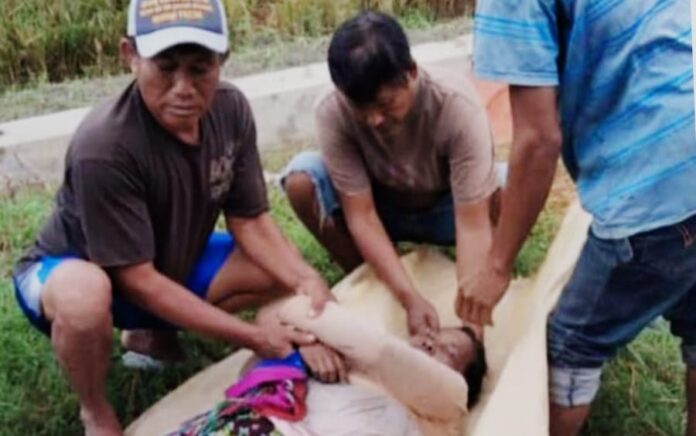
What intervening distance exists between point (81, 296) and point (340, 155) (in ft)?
2.84

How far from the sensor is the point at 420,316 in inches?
135

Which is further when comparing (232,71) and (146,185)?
(232,71)

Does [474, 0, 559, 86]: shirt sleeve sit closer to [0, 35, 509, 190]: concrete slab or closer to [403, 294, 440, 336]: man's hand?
[403, 294, 440, 336]: man's hand

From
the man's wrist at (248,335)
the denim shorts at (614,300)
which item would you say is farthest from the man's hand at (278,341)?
the denim shorts at (614,300)

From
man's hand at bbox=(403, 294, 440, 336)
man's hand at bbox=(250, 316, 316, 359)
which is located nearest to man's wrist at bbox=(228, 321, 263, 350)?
man's hand at bbox=(250, 316, 316, 359)

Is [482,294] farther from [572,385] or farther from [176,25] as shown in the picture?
[176,25]

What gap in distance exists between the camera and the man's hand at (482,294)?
2.78 meters

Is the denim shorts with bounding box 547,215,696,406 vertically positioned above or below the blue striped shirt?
below

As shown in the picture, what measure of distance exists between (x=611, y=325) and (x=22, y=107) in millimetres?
3152

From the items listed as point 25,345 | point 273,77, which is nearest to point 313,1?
point 273,77

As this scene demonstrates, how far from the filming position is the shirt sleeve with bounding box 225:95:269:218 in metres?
3.31

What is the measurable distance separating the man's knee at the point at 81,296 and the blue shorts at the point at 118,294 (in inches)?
3.4

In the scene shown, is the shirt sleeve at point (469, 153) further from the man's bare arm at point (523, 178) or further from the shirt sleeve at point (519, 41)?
the shirt sleeve at point (519, 41)

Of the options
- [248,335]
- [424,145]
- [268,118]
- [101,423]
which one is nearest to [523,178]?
[248,335]
